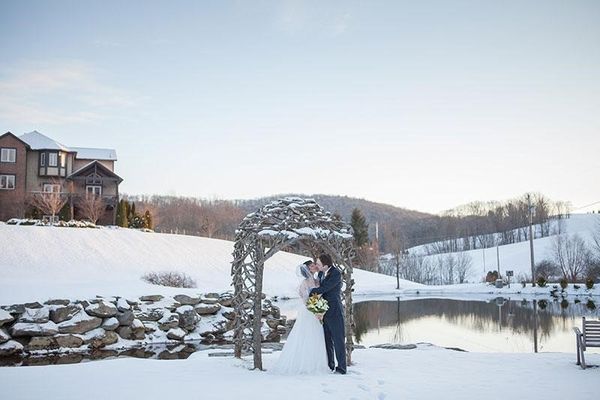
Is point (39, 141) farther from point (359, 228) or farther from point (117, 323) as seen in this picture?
point (359, 228)

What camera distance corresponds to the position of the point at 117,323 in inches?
702

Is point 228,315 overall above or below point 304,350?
below

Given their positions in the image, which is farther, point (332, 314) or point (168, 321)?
point (168, 321)

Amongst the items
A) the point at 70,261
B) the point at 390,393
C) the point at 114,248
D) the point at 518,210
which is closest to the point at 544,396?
the point at 390,393

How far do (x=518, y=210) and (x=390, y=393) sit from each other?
10781cm

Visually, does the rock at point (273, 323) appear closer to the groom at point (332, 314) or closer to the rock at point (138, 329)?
the rock at point (138, 329)

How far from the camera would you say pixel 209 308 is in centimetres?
2019

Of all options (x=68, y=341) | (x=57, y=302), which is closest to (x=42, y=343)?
(x=68, y=341)

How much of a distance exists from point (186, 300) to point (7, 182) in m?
29.6

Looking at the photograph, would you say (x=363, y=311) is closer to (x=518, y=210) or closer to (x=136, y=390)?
(x=136, y=390)

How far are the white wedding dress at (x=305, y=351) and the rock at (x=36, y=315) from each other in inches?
445

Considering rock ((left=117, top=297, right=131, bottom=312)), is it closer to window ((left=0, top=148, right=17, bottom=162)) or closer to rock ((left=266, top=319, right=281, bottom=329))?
rock ((left=266, top=319, right=281, bottom=329))

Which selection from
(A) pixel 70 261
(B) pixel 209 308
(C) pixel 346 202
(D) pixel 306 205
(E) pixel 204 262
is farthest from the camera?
(C) pixel 346 202

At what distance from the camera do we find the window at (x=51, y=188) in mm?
41484
